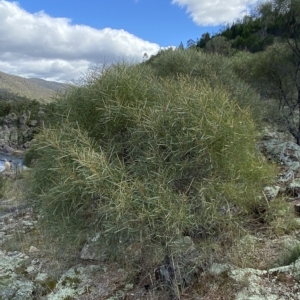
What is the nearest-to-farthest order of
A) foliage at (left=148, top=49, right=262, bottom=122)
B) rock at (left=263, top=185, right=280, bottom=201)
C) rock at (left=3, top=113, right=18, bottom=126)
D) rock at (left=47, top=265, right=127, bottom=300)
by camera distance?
rock at (left=47, top=265, right=127, bottom=300) < rock at (left=263, top=185, right=280, bottom=201) < foliage at (left=148, top=49, right=262, bottom=122) < rock at (left=3, top=113, right=18, bottom=126)

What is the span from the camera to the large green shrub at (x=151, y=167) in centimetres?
346

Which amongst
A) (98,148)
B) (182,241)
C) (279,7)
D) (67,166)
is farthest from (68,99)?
(279,7)

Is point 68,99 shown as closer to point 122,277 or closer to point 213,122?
point 213,122

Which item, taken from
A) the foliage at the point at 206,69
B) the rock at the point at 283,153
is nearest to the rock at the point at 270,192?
the rock at the point at 283,153

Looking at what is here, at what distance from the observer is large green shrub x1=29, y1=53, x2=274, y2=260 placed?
11.4 feet

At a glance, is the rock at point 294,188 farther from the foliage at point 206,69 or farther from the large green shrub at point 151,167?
the foliage at point 206,69

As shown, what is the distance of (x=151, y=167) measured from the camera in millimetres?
3750

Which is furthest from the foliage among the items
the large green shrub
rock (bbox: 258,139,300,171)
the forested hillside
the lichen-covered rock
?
the lichen-covered rock

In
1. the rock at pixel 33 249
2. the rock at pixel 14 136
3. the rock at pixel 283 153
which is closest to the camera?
the rock at pixel 33 249

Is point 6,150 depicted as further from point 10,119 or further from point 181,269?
point 181,269

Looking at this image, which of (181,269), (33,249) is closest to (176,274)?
(181,269)

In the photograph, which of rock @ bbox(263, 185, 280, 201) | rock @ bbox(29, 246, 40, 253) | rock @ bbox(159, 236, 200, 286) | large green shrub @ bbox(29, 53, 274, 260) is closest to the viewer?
large green shrub @ bbox(29, 53, 274, 260)

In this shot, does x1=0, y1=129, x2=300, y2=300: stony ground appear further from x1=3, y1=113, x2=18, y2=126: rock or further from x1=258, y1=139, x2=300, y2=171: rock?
x1=3, y1=113, x2=18, y2=126: rock

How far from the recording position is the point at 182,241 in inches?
146
